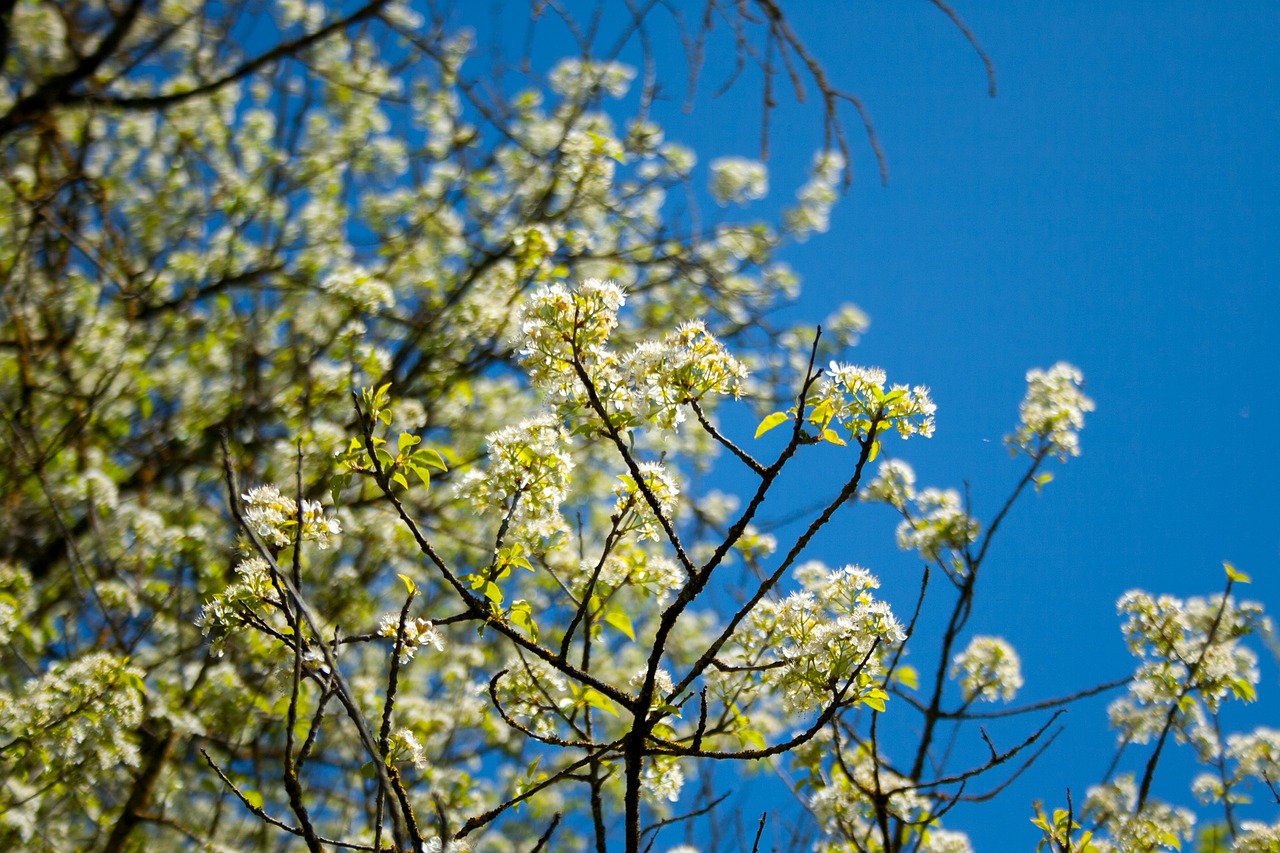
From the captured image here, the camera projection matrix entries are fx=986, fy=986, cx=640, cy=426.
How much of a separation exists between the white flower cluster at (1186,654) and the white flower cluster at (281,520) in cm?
289

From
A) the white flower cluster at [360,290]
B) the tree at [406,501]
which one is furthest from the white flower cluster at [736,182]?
the white flower cluster at [360,290]

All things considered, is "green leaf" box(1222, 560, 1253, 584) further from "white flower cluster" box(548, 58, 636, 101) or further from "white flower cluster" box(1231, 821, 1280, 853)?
"white flower cluster" box(548, 58, 636, 101)

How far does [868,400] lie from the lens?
1.92 metres

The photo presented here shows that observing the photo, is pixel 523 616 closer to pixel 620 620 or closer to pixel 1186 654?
pixel 620 620

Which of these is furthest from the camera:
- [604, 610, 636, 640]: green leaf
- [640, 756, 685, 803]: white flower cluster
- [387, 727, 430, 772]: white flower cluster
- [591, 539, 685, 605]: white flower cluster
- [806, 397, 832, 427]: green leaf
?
[640, 756, 685, 803]: white flower cluster

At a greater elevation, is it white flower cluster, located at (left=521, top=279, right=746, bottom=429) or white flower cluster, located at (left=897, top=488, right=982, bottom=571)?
white flower cluster, located at (left=897, top=488, right=982, bottom=571)

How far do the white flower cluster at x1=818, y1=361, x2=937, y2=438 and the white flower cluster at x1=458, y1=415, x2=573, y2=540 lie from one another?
64 centimetres

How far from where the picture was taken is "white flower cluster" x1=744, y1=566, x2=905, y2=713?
2049 millimetres

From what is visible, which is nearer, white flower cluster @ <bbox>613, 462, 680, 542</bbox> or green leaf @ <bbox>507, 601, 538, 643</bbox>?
green leaf @ <bbox>507, 601, 538, 643</bbox>

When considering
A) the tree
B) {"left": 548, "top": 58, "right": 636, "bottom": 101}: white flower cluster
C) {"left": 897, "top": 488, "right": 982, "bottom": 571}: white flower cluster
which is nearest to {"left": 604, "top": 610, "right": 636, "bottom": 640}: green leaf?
the tree

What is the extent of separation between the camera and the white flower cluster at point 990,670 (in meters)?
4.15

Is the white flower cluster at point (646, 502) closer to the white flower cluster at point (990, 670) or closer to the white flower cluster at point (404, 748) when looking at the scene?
the white flower cluster at point (404, 748)

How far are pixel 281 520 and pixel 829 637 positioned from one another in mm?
1168

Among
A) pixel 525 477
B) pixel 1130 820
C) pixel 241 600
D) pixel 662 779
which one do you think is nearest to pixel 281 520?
pixel 241 600
